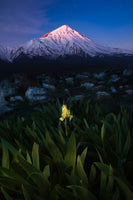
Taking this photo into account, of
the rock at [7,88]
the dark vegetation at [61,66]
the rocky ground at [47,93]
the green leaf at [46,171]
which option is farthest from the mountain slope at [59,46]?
the green leaf at [46,171]

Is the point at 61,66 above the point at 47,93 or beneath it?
above

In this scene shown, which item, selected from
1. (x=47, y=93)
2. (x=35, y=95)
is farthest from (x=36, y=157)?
(x=47, y=93)

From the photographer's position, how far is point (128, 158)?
74 cm

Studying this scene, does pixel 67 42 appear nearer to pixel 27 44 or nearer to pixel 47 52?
pixel 47 52

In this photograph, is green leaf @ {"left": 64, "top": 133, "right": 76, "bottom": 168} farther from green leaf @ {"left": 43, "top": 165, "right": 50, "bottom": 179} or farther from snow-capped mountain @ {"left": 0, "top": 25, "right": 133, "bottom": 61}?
snow-capped mountain @ {"left": 0, "top": 25, "right": 133, "bottom": 61}

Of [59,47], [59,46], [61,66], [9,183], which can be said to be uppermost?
[59,46]

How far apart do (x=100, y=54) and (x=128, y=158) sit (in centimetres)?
5062

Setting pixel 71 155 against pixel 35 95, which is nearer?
pixel 71 155

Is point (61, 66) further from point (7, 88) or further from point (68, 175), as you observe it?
point (68, 175)

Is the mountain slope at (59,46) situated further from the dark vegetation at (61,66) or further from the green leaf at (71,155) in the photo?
the green leaf at (71,155)

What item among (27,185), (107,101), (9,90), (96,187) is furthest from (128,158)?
(9,90)

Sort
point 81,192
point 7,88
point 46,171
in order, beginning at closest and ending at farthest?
point 81,192 < point 46,171 < point 7,88

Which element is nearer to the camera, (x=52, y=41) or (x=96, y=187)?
(x=96, y=187)

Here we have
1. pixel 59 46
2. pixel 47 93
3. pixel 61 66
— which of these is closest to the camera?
pixel 47 93
